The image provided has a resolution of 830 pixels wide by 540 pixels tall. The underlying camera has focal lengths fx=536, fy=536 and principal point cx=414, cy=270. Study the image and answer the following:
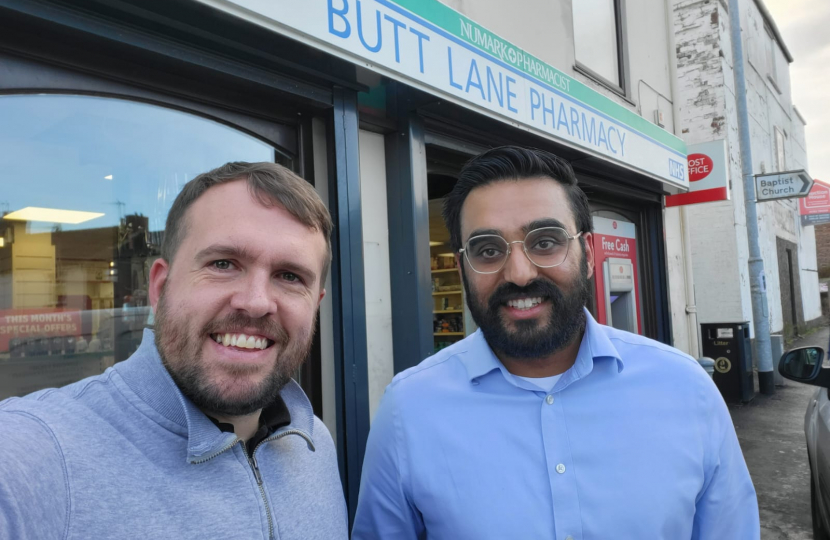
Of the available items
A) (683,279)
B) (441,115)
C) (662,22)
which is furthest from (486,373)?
(662,22)

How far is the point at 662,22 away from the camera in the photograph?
7488 millimetres

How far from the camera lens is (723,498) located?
4.94 ft

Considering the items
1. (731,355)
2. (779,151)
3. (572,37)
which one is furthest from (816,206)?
(572,37)

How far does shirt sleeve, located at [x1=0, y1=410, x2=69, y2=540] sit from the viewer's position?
0.88 meters

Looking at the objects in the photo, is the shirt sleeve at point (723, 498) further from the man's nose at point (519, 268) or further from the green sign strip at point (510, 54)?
the green sign strip at point (510, 54)

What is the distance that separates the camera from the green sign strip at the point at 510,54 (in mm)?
2963

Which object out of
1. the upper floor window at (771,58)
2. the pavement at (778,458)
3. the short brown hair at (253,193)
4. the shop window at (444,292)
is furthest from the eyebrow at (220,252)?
the upper floor window at (771,58)

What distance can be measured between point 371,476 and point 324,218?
80 centimetres

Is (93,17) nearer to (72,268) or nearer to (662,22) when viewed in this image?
(72,268)

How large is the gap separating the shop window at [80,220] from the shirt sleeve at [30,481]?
1.44m

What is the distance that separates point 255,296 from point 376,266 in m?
2.14

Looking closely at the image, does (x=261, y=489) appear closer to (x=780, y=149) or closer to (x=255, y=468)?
(x=255, y=468)

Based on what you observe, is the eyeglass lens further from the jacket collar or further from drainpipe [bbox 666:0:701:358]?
drainpipe [bbox 666:0:701:358]

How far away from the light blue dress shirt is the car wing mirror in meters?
1.75
